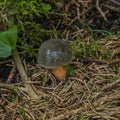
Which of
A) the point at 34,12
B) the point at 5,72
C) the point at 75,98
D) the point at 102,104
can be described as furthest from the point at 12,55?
the point at 102,104

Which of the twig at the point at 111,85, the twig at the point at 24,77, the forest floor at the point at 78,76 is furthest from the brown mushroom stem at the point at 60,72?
the twig at the point at 111,85

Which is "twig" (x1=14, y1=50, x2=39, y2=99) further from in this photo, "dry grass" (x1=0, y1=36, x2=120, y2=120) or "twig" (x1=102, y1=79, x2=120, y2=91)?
"twig" (x1=102, y1=79, x2=120, y2=91)

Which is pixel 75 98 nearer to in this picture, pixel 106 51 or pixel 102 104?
pixel 102 104

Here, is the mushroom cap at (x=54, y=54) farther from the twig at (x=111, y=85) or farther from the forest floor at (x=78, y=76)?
the twig at (x=111, y=85)

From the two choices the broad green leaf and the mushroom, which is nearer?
the mushroom

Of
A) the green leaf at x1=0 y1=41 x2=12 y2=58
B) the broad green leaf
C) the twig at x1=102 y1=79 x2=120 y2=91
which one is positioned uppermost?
the broad green leaf

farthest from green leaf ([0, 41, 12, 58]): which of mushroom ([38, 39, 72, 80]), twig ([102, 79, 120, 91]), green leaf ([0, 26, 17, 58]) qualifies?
twig ([102, 79, 120, 91])
